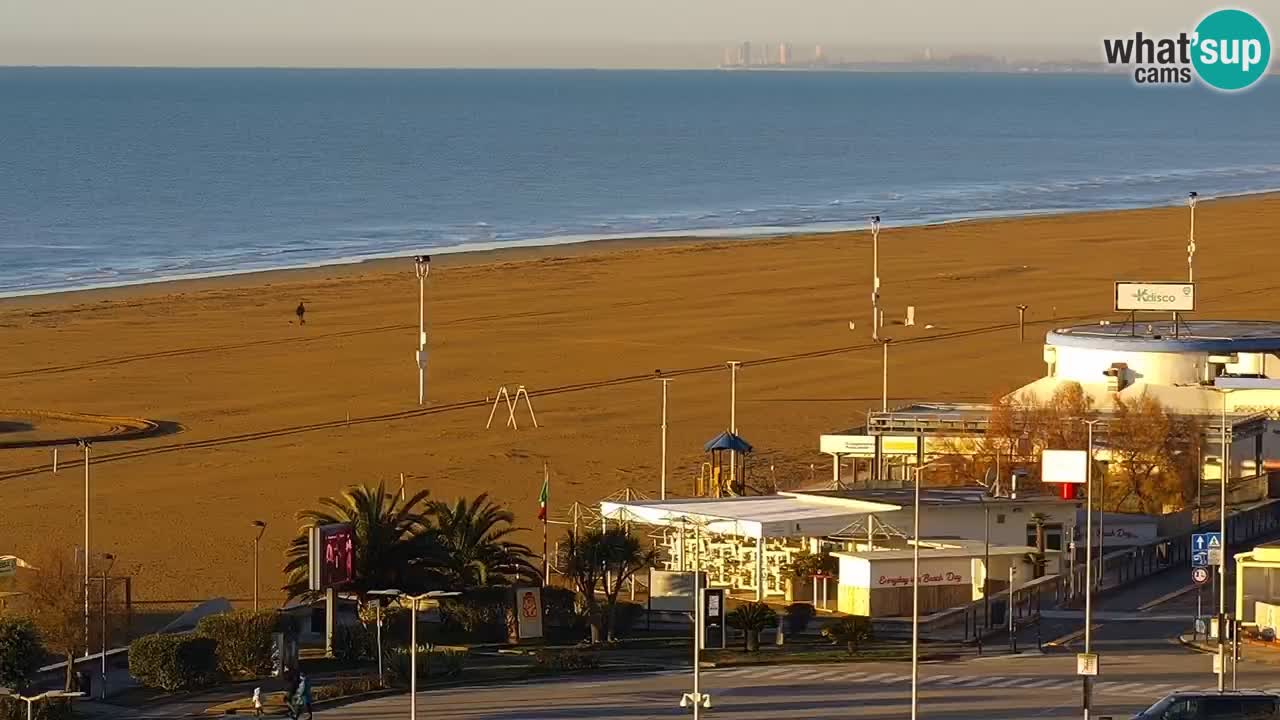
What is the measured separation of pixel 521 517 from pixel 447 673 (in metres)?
15.8

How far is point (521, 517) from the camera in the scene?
56656mm

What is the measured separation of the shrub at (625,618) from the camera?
46312mm

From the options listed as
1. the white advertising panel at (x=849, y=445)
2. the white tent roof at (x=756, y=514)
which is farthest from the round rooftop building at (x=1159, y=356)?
the white tent roof at (x=756, y=514)

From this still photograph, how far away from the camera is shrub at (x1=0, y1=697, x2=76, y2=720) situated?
36.6m

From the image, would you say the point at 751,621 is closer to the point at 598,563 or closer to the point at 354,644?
the point at 598,563

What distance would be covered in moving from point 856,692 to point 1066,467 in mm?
5133

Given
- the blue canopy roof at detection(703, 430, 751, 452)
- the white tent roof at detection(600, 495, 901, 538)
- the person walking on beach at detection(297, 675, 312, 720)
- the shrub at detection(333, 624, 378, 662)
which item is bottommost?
the person walking on beach at detection(297, 675, 312, 720)

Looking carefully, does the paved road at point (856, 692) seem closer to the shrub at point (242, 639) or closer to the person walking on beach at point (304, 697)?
the person walking on beach at point (304, 697)

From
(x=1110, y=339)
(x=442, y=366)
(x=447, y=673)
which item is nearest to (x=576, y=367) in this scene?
(x=442, y=366)

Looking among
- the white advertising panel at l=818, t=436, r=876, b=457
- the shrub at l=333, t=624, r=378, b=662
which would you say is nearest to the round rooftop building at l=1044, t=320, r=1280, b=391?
the white advertising panel at l=818, t=436, r=876, b=457

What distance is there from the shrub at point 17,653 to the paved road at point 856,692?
5.11 metres

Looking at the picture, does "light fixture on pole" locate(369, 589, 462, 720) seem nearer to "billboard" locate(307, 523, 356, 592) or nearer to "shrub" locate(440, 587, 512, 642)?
"billboard" locate(307, 523, 356, 592)

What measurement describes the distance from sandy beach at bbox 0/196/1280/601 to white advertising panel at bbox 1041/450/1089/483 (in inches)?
705

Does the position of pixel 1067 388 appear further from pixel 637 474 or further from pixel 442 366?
pixel 442 366
